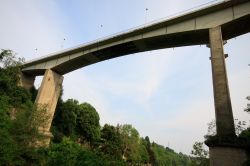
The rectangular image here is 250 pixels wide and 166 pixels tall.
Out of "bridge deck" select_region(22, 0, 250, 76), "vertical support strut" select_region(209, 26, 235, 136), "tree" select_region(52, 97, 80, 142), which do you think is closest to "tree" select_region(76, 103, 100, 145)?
"tree" select_region(52, 97, 80, 142)

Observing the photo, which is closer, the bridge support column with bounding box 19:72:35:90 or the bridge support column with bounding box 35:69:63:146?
the bridge support column with bounding box 35:69:63:146

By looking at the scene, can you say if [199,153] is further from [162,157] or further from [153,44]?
[162,157]

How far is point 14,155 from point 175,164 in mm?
140510

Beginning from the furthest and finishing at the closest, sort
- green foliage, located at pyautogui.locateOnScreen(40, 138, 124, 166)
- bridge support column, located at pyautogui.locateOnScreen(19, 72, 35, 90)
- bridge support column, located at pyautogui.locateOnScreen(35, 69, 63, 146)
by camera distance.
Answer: bridge support column, located at pyautogui.locateOnScreen(19, 72, 35, 90) < bridge support column, located at pyautogui.locateOnScreen(35, 69, 63, 146) < green foliage, located at pyautogui.locateOnScreen(40, 138, 124, 166)

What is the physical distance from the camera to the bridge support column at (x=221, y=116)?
A: 13.0m

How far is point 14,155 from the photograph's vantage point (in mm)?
16844

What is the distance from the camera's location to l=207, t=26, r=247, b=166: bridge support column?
13045 mm

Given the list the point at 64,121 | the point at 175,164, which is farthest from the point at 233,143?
the point at 175,164

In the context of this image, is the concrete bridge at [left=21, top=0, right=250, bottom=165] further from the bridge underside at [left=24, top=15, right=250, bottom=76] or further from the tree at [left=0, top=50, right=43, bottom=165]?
the tree at [left=0, top=50, right=43, bottom=165]

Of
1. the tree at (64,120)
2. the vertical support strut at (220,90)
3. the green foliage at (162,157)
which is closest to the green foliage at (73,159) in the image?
the vertical support strut at (220,90)

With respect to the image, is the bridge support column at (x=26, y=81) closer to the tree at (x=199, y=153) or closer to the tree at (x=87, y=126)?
the tree at (x=87, y=126)

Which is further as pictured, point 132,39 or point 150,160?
point 150,160

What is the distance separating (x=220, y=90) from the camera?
53.8ft

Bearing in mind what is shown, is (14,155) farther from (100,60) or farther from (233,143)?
(100,60)
